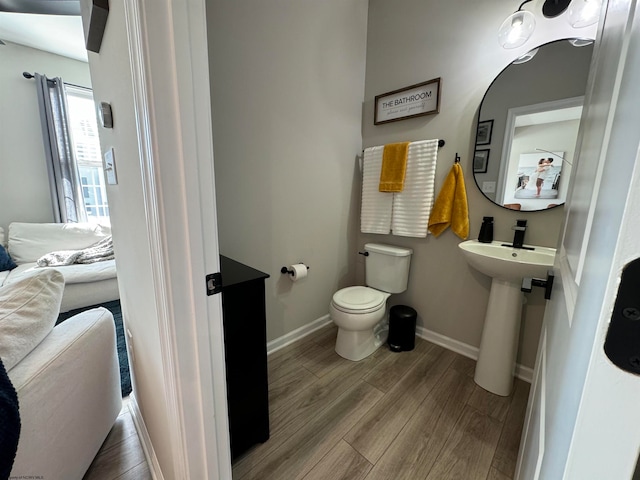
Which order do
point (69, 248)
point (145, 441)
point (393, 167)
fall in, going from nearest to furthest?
point (145, 441)
point (393, 167)
point (69, 248)

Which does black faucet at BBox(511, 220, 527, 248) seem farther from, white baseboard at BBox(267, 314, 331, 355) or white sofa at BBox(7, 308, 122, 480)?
white sofa at BBox(7, 308, 122, 480)

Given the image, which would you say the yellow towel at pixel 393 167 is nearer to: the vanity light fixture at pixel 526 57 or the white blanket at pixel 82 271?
the vanity light fixture at pixel 526 57

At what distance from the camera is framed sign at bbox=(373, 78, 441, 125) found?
175 cm

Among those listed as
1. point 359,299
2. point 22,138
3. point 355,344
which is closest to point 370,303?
point 359,299

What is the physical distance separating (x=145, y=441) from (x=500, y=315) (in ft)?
6.22

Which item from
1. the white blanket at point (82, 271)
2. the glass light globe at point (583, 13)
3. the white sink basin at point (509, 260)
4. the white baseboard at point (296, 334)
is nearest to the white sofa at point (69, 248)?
the white blanket at point (82, 271)

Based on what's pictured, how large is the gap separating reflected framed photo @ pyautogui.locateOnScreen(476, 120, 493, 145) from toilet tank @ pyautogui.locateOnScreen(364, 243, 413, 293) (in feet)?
2.77

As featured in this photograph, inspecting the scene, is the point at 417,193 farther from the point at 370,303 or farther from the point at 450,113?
the point at 370,303

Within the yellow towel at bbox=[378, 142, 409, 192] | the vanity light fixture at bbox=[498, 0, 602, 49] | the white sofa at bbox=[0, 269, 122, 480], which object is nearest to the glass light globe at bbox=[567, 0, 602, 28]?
the vanity light fixture at bbox=[498, 0, 602, 49]

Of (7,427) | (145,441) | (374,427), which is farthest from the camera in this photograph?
(374,427)

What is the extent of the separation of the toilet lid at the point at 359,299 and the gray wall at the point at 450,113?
375 mm

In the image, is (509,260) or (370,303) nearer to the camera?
(509,260)

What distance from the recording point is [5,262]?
243cm

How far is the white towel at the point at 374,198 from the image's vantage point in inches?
79.0
